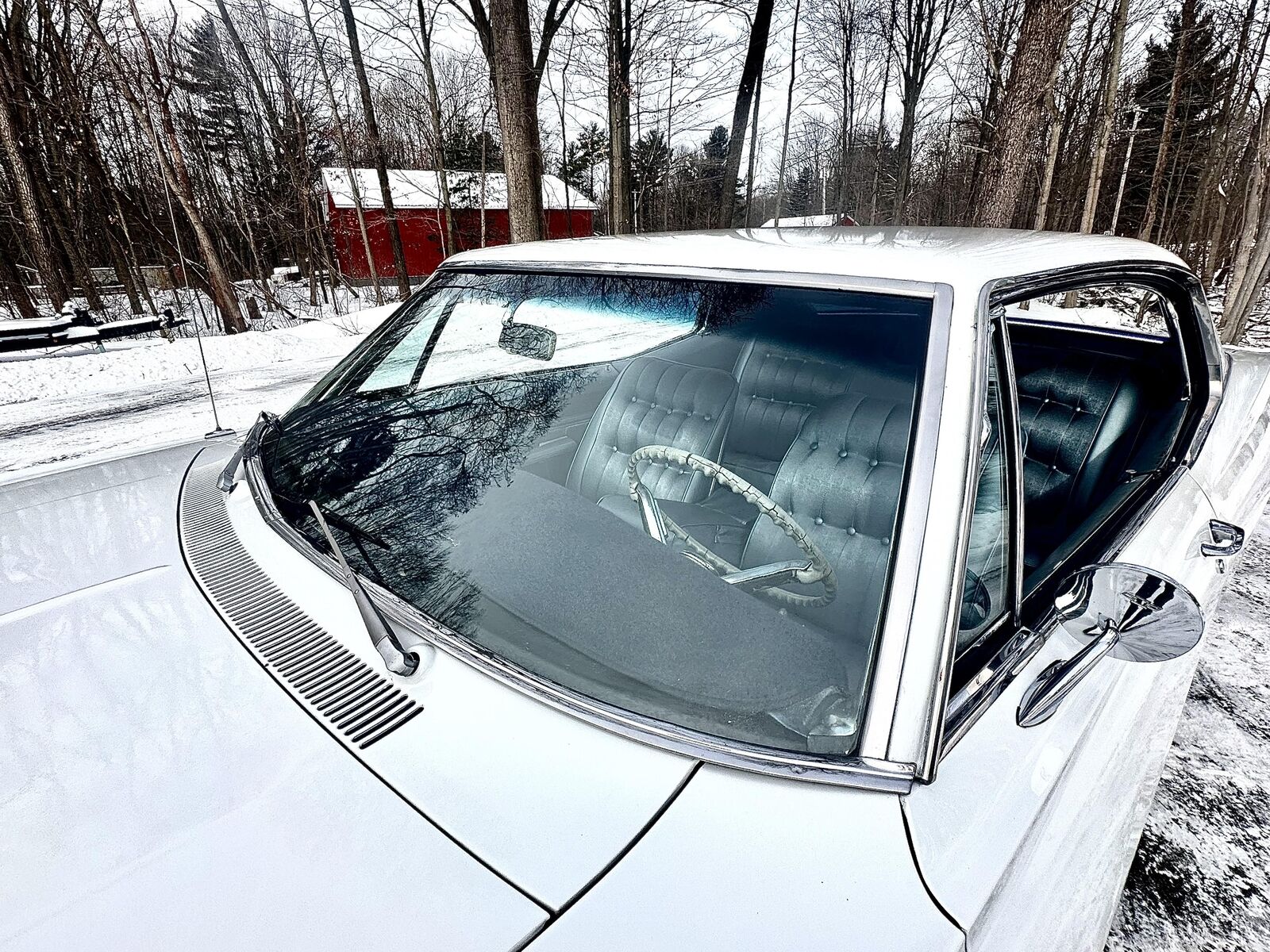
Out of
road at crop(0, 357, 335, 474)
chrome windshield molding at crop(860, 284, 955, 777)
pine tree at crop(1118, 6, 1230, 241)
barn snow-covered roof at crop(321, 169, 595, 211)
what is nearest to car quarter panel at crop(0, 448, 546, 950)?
chrome windshield molding at crop(860, 284, 955, 777)

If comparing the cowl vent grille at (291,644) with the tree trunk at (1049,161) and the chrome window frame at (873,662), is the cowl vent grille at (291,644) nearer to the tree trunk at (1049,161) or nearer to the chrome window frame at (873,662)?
the chrome window frame at (873,662)

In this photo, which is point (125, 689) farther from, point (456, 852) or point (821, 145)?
point (821, 145)

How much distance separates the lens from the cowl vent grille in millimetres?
985

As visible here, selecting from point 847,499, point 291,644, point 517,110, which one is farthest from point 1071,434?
point 517,110

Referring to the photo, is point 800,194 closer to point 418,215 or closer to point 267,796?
point 418,215

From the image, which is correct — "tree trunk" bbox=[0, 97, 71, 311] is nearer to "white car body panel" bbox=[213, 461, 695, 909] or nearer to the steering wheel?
the steering wheel

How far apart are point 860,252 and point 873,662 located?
0.86 m

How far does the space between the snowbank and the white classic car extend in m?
7.97

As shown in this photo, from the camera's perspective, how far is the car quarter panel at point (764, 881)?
726mm

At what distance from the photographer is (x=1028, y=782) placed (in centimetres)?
97

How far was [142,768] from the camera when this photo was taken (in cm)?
91

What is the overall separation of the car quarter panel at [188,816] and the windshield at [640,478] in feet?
0.97

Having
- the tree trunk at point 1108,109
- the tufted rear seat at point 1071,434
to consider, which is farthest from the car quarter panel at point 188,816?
the tree trunk at point 1108,109

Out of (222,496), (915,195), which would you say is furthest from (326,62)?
(915,195)
